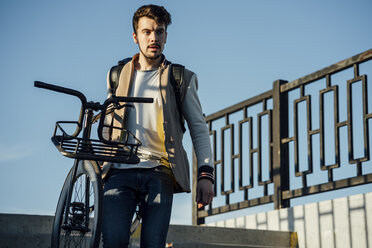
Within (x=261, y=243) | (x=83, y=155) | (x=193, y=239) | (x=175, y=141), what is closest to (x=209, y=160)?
(x=175, y=141)

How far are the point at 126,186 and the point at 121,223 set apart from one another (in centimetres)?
16

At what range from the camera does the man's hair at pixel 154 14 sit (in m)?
3.19

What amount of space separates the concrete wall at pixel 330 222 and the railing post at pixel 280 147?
0.25 m

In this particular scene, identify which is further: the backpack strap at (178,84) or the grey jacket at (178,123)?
the backpack strap at (178,84)

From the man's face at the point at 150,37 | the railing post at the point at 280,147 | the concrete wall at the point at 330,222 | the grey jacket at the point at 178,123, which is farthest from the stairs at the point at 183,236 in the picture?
the man's face at the point at 150,37

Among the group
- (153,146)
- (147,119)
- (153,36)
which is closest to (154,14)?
(153,36)

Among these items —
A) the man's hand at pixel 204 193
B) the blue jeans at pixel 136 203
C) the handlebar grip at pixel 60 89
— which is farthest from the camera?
the man's hand at pixel 204 193

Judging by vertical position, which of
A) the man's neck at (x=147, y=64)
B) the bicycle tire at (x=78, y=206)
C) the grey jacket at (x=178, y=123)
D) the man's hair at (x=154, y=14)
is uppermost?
the man's hair at (x=154, y=14)

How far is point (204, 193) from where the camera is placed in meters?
3.06

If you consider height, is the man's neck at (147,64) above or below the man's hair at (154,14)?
below

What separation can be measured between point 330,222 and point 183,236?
1302mm

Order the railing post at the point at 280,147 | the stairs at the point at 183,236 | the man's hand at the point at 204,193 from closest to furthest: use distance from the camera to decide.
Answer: the man's hand at the point at 204,193 → the stairs at the point at 183,236 → the railing post at the point at 280,147

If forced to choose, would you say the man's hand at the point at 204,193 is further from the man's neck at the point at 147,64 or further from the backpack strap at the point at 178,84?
the man's neck at the point at 147,64

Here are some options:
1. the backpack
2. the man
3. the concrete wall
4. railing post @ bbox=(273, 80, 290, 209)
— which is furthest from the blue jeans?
railing post @ bbox=(273, 80, 290, 209)
